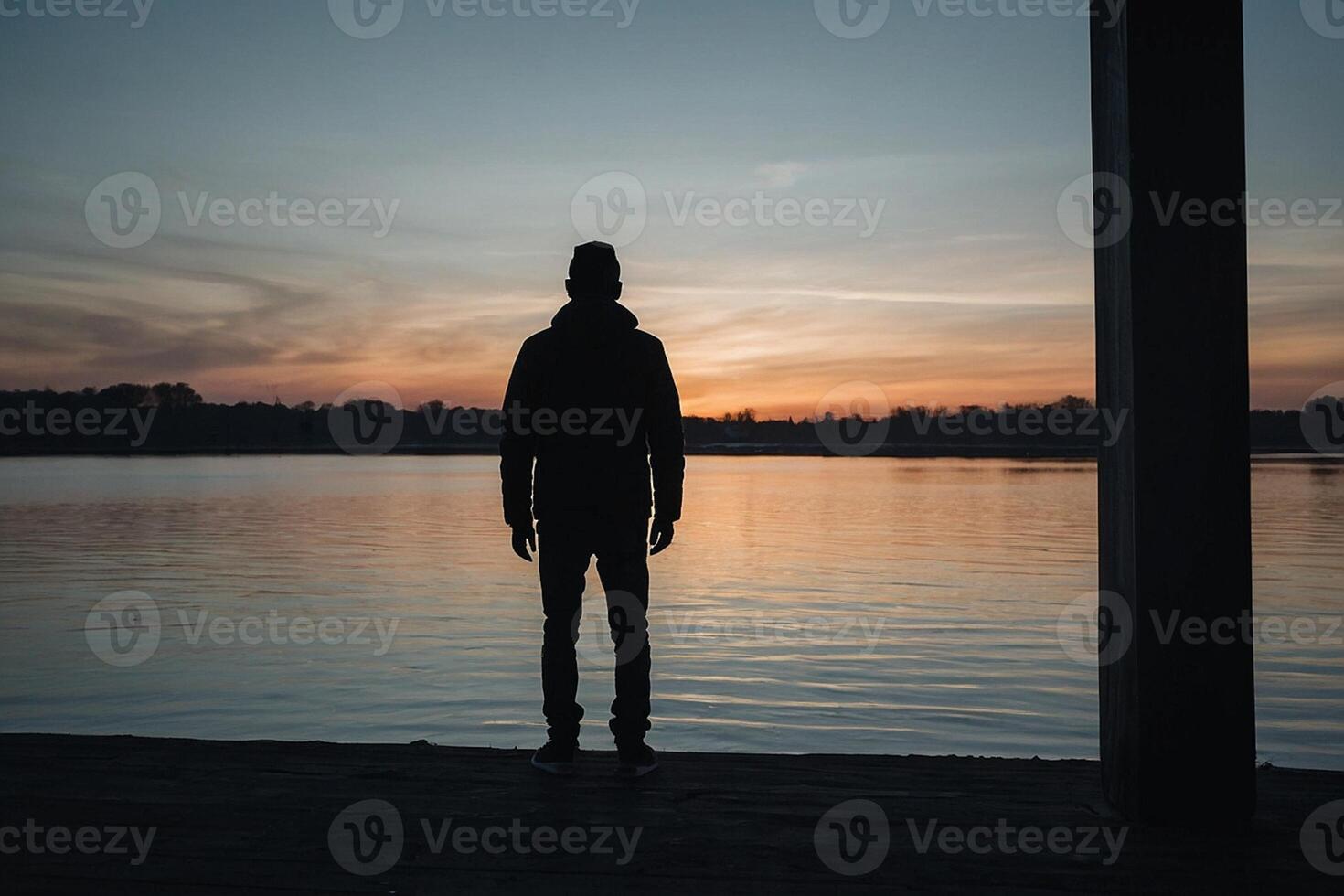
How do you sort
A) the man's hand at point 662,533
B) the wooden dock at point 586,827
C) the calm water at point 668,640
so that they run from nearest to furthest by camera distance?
the wooden dock at point 586,827 → the man's hand at point 662,533 → the calm water at point 668,640

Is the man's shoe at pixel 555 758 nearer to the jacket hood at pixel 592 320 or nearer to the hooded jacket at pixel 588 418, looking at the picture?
the hooded jacket at pixel 588 418

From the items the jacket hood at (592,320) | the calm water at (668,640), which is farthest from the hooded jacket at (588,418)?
the calm water at (668,640)

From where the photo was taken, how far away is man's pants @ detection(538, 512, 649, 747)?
4.35 meters

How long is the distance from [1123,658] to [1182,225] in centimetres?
→ 141

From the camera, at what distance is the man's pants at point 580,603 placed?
435 centimetres

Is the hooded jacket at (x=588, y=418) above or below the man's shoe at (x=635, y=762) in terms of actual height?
above

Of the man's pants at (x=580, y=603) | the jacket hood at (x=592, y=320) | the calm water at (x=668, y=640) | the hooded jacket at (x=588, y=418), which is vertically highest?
the jacket hood at (x=592, y=320)

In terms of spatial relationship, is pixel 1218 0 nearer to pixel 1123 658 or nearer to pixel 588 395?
pixel 1123 658

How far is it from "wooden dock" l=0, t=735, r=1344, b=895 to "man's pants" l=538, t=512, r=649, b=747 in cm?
28

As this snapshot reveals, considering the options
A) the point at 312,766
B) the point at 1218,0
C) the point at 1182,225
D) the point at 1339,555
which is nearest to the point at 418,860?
the point at 312,766

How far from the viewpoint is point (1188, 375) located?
3.38 m

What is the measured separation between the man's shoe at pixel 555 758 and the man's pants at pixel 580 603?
0.03 metres

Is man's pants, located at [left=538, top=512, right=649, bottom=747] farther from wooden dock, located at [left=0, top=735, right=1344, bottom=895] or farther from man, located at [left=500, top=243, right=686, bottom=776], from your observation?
wooden dock, located at [left=0, top=735, right=1344, bottom=895]

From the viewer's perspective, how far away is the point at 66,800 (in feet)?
12.5
